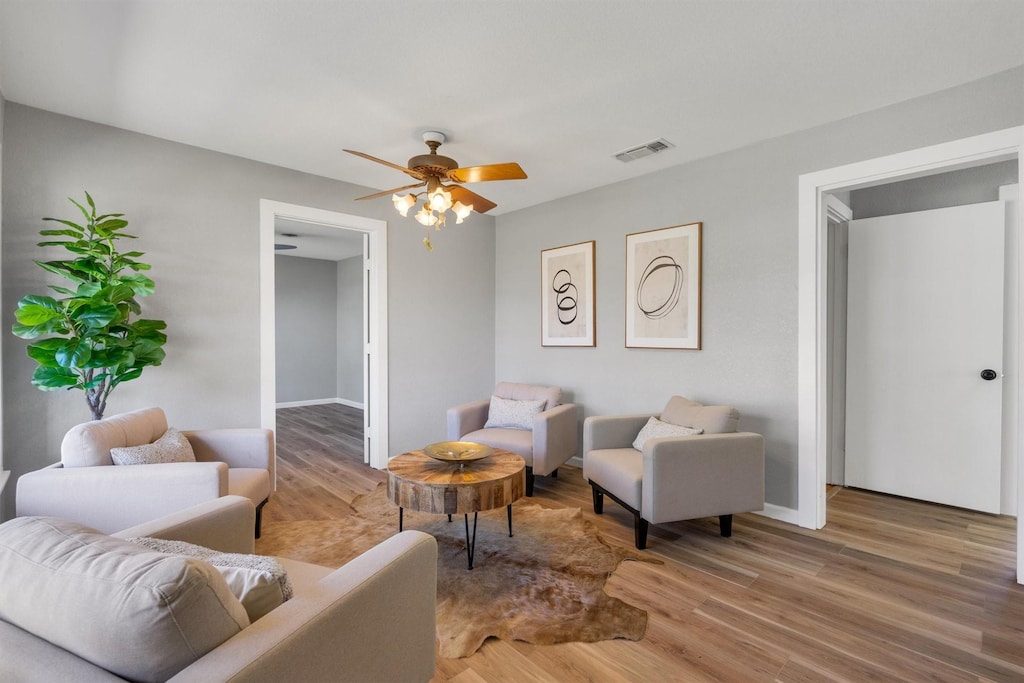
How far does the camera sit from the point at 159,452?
7.88 feet

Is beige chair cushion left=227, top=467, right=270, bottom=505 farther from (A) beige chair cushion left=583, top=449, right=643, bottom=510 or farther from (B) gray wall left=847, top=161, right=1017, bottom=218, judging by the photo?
(B) gray wall left=847, top=161, right=1017, bottom=218

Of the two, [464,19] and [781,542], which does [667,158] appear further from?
[781,542]

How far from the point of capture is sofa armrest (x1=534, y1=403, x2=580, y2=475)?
3.48m

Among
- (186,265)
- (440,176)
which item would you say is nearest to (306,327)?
(186,265)

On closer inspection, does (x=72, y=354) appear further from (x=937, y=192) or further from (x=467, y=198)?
(x=937, y=192)

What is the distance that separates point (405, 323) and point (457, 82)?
247cm

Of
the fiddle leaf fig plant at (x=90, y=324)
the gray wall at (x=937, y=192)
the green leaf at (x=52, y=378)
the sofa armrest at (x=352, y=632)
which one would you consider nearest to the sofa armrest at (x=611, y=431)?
the sofa armrest at (x=352, y=632)

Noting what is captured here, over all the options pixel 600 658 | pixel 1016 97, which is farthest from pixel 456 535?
pixel 1016 97

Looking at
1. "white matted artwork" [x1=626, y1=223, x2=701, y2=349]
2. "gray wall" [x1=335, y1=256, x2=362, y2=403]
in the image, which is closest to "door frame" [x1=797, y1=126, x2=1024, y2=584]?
"white matted artwork" [x1=626, y1=223, x2=701, y2=349]

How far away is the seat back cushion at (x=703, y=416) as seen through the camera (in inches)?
114

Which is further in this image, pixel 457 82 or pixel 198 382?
pixel 198 382

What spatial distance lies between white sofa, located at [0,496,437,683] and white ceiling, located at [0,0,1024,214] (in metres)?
2.10

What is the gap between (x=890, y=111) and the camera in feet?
8.87

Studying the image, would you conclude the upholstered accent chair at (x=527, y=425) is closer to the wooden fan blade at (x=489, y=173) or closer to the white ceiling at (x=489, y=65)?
the wooden fan blade at (x=489, y=173)
